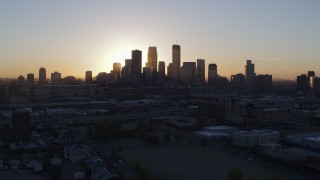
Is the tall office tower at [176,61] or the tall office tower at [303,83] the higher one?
the tall office tower at [176,61]

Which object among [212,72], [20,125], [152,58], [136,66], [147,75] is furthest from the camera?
[152,58]

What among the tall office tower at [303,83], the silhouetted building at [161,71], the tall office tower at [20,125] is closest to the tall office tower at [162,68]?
the silhouetted building at [161,71]

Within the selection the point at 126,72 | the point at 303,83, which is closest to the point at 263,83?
the point at 303,83

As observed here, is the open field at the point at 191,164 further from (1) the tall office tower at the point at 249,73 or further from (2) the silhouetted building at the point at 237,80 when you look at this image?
(1) the tall office tower at the point at 249,73

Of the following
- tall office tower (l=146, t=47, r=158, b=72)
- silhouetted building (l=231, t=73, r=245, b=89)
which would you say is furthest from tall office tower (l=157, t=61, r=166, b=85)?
silhouetted building (l=231, t=73, r=245, b=89)

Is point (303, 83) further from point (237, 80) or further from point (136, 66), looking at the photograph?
point (136, 66)

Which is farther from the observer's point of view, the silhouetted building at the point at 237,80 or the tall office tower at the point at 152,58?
the tall office tower at the point at 152,58

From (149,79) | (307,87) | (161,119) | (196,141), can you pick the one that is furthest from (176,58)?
(196,141)
